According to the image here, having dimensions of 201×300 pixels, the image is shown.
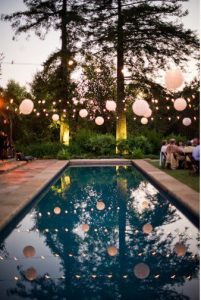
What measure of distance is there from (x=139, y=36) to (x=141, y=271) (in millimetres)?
19870

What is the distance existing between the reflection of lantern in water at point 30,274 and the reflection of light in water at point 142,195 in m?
3.99

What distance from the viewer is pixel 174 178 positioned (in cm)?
1191

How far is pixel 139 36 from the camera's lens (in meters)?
22.8

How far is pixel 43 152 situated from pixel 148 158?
649 centimetres

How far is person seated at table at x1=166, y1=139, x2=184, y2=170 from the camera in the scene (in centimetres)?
1454

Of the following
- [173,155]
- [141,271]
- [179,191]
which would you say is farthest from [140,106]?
[141,271]

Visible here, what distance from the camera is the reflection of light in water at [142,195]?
9.01 m

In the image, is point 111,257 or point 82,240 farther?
point 82,240

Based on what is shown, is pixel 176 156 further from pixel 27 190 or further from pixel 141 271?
pixel 141 271

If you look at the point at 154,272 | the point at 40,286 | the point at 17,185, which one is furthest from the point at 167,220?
the point at 17,185

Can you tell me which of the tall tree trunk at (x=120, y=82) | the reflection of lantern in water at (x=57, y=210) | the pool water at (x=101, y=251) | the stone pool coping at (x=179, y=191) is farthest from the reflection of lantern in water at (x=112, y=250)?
the tall tree trunk at (x=120, y=82)

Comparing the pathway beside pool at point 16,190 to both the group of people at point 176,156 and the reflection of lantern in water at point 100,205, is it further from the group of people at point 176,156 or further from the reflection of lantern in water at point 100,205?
the group of people at point 176,156

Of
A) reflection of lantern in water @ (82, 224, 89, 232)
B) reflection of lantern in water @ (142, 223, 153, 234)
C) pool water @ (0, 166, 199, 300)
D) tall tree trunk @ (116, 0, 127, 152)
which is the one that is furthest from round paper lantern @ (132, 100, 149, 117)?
tall tree trunk @ (116, 0, 127, 152)

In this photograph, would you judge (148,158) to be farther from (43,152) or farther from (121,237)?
(121,237)
